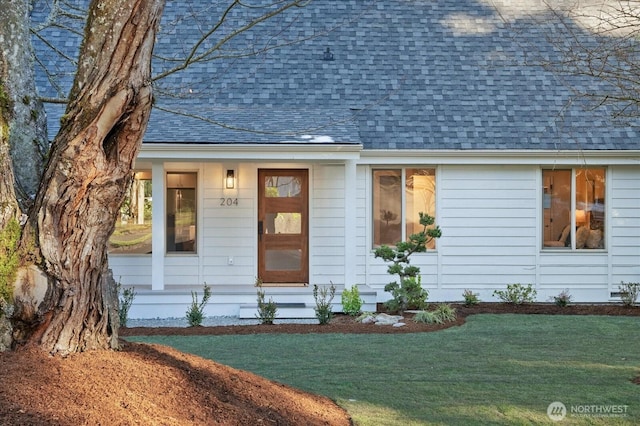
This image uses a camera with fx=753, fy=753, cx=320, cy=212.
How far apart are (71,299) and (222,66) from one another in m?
11.2

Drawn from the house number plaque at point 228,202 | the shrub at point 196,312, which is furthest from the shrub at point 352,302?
the house number plaque at point 228,202

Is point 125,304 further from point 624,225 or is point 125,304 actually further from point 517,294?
point 624,225

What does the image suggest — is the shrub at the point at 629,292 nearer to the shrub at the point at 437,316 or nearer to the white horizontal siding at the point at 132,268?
the shrub at the point at 437,316

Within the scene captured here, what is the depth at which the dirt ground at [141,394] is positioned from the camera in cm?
395

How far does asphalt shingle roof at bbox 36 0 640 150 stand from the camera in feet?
46.7

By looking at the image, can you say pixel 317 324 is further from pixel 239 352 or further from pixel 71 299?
pixel 71 299

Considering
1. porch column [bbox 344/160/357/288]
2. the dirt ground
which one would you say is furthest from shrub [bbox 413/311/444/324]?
the dirt ground

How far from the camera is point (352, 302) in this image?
12570mm

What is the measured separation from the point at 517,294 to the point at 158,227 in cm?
671

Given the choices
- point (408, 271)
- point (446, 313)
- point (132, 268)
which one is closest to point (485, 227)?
point (408, 271)

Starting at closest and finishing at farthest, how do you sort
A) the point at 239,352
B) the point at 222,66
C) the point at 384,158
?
the point at 239,352
the point at 384,158
the point at 222,66

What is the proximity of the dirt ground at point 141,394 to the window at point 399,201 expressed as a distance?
332 inches

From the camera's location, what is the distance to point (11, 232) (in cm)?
449

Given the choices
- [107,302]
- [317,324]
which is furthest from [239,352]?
[107,302]
